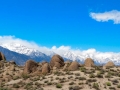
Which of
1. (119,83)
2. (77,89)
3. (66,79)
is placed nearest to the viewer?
(77,89)

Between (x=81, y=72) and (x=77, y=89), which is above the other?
(x=81, y=72)

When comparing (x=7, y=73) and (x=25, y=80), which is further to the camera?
(x=7, y=73)

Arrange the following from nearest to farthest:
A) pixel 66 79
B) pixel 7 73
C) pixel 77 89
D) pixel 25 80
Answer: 1. pixel 77 89
2. pixel 66 79
3. pixel 25 80
4. pixel 7 73

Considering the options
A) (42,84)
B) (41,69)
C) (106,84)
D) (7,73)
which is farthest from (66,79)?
(7,73)

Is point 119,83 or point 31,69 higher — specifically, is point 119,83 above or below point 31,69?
below

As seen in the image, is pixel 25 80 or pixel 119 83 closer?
pixel 119 83

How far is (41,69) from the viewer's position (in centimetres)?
7125

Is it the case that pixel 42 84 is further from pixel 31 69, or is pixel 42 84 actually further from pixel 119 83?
pixel 31 69

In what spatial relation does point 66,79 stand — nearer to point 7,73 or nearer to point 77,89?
point 77,89

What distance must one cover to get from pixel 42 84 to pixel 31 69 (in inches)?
883

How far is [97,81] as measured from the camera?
5212 centimetres

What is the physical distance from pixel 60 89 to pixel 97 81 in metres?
9.07

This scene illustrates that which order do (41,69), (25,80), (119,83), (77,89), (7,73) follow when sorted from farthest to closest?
(7,73) → (41,69) → (25,80) → (119,83) → (77,89)

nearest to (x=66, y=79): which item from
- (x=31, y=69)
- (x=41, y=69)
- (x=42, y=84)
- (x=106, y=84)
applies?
(x=42, y=84)
